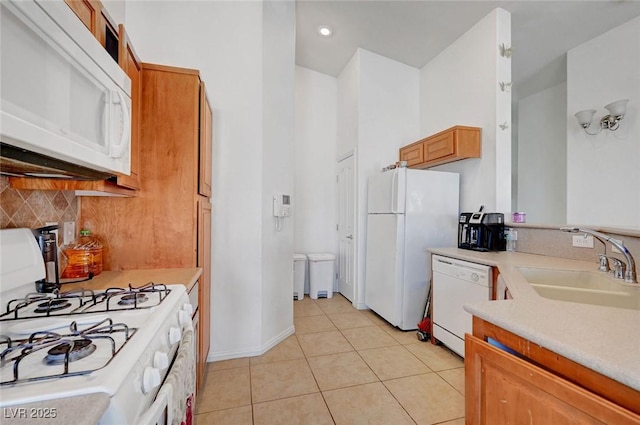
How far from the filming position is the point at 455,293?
2.29 m

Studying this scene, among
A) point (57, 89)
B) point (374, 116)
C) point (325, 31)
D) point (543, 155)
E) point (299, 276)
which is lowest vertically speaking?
point (299, 276)

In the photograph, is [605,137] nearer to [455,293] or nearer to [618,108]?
[618,108]

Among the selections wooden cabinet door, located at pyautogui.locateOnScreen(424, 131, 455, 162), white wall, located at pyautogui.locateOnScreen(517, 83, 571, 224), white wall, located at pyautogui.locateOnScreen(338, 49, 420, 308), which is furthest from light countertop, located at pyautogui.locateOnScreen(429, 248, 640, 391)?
white wall, located at pyautogui.locateOnScreen(517, 83, 571, 224)

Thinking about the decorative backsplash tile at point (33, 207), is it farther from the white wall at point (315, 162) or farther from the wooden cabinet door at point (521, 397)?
the white wall at point (315, 162)

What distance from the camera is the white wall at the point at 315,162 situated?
4316 millimetres

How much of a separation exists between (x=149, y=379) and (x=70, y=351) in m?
0.20

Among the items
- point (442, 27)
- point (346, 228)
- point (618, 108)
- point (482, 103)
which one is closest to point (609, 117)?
point (618, 108)

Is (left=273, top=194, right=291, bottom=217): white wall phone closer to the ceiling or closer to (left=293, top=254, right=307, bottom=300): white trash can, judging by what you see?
(left=293, top=254, right=307, bottom=300): white trash can

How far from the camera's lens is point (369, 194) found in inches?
137

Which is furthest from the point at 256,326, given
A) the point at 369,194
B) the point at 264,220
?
the point at 369,194

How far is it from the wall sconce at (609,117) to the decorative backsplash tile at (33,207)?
179 inches

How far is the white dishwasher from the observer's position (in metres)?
2.07

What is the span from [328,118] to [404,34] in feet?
5.16

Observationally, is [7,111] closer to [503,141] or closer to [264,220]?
[264,220]
